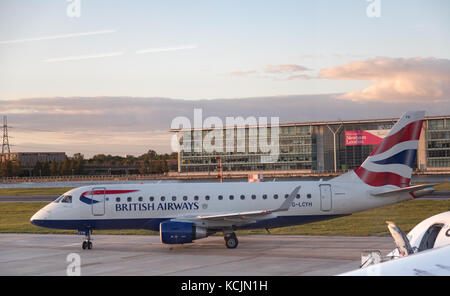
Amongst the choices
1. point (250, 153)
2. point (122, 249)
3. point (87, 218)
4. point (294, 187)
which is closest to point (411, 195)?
point (294, 187)

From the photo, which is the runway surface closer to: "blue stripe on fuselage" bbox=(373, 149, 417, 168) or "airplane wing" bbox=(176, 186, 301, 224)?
"airplane wing" bbox=(176, 186, 301, 224)

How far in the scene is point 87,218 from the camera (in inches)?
1028

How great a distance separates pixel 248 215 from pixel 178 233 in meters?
3.34

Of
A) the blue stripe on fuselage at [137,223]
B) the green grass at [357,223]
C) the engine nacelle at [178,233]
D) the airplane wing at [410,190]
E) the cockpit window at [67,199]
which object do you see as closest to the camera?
the airplane wing at [410,190]

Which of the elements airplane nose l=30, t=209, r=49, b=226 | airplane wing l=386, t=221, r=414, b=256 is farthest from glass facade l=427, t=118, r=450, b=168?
airplane wing l=386, t=221, r=414, b=256

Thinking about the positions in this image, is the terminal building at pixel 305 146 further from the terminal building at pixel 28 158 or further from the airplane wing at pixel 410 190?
the airplane wing at pixel 410 190

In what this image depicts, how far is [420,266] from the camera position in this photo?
4297 millimetres

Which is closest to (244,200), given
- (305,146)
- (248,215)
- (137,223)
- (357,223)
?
(248,215)

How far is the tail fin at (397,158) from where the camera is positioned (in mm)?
25719

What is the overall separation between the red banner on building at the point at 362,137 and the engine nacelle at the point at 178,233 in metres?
82.9

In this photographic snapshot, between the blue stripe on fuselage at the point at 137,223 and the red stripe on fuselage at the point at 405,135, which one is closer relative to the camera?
the blue stripe on fuselage at the point at 137,223

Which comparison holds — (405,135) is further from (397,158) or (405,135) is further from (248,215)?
(248,215)

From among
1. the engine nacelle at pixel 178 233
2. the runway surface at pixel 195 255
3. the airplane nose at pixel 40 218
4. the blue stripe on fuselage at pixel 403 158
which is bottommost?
the runway surface at pixel 195 255

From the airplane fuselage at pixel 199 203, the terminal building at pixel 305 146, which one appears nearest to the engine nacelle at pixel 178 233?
the airplane fuselage at pixel 199 203
